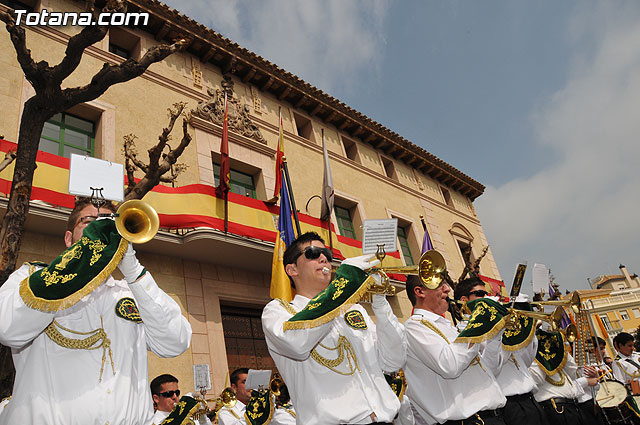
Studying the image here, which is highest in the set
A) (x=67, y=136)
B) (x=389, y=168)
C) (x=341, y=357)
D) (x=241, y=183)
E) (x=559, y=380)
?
(x=389, y=168)

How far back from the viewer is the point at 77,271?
2334 millimetres

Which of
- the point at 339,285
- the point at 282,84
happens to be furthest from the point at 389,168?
the point at 339,285

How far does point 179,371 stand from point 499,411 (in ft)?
22.0

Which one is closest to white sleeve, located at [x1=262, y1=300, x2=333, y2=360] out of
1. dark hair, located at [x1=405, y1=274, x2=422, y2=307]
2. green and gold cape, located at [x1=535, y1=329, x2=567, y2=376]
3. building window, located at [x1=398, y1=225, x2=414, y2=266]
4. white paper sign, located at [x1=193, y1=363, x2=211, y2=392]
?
Answer: dark hair, located at [x1=405, y1=274, x2=422, y2=307]

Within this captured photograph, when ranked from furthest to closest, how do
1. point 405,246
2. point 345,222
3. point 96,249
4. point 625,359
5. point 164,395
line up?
point 405,246 < point 345,222 < point 625,359 < point 164,395 < point 96,249

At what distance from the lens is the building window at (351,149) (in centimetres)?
1850

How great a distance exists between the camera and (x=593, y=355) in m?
5.73

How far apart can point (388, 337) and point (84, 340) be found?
201cm

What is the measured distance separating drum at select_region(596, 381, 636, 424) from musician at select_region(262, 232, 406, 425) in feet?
11.9

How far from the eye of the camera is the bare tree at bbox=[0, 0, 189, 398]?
4.70 metres

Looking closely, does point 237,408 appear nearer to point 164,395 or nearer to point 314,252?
point 164,395

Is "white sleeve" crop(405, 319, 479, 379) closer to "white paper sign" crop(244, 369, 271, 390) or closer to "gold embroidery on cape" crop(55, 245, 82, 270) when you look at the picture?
"white paper sign" crop(244, 369, 271, 390)

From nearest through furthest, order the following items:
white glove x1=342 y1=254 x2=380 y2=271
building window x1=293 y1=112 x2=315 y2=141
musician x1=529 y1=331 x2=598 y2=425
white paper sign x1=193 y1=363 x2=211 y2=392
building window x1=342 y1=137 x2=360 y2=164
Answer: white glove x1=342 y1=254 x2=380 y2=271 → musician x1=529 y1=331 x2=598 y2=425 → white paper sign x1=193 y1=363 x2=211 y2=392 → building window x1=293 y1=112 x2=315 y2=141 → building window x1=342 y1=137 x2=360 y2=164

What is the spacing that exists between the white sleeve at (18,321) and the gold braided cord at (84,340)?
9 cm
